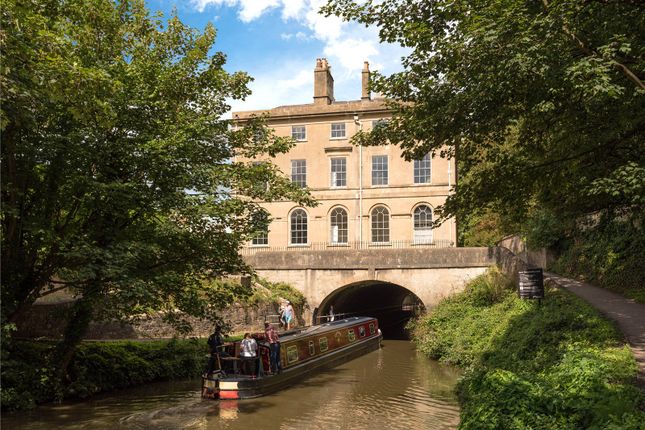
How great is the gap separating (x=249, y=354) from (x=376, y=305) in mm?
22741

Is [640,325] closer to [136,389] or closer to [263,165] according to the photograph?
[263,165]

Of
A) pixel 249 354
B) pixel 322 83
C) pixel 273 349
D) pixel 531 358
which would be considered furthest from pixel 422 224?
pixel 531 358

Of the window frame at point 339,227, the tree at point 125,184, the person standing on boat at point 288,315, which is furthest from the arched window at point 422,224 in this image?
the tree at point 125,184

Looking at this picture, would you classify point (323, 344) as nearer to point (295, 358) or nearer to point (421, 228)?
point (295, 358)

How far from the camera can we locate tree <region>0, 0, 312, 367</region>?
10.6m

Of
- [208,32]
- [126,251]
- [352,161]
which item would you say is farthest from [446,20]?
[352,161]

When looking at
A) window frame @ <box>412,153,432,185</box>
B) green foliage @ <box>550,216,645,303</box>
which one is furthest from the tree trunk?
window frame @ <box>412,153,432,185</box>

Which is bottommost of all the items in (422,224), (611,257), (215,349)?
(215,349)

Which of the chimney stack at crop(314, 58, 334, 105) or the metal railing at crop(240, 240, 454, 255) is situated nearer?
the metal railing at crop(240, 240, 454, 255)

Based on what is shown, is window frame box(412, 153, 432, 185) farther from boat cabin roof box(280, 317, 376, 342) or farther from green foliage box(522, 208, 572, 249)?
boat cabin roof box(280, 317, 376, 342)

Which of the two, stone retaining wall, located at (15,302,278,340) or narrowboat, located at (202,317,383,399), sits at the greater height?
stone retaining wall, located at (15,302,278,340)

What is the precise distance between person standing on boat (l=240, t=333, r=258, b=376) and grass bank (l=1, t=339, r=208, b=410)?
3155 millimetres

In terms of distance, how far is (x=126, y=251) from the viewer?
1123 cm

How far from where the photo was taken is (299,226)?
105 feet
